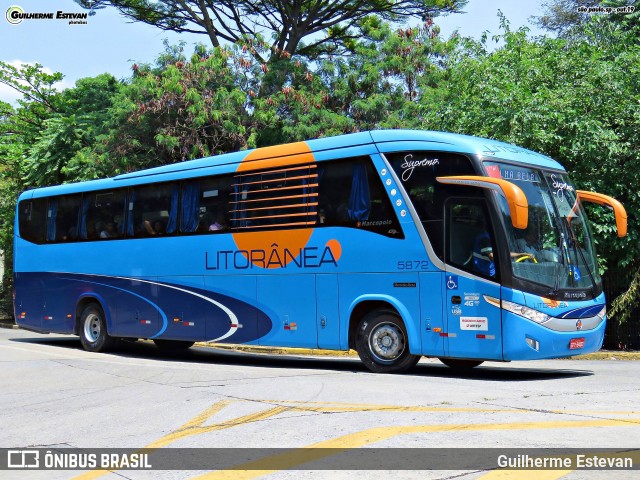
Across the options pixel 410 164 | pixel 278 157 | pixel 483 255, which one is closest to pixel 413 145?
pixel 410 164

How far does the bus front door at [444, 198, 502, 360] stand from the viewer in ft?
39.7

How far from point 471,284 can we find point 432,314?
779 millimetres

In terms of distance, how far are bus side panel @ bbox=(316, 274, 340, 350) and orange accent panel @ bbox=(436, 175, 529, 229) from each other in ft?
9.98

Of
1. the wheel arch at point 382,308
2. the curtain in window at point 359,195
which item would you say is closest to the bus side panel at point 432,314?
the wheel arch at point 382,308

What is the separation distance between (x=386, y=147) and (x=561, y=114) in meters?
6.67

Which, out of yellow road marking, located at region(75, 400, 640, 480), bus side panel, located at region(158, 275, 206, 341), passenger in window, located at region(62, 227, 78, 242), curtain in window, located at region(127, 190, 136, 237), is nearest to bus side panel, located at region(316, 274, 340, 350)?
bus side panel, located at region(158, 275, 206, 341)

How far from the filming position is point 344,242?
13797mm

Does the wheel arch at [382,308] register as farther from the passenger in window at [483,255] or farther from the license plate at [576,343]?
the license plate at [576,343]

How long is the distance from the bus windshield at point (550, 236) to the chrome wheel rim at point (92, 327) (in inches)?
412

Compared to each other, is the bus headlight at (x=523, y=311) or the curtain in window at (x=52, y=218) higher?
the curtain in window at (x=52, y=218)

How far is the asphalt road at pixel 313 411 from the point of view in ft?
23.4

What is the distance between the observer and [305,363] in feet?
53.2

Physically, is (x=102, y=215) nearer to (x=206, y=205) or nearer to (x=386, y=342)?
(x=206, y=205)

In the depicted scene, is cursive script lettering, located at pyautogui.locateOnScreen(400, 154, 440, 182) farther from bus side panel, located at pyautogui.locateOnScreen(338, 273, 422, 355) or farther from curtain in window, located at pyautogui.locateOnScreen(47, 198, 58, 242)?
curtain in window, located at pyautogui.locateOnScreen(47, 198, 58, 242)
